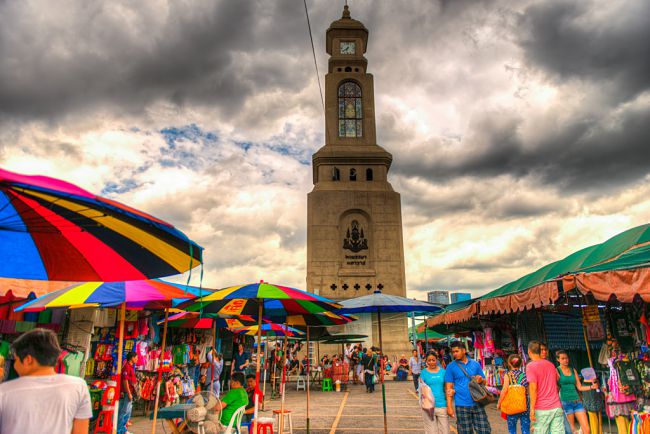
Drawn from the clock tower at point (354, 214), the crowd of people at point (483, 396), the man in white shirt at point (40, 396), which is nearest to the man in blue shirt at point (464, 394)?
the crowd of people at point (483, 396)

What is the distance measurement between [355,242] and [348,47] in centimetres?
2298

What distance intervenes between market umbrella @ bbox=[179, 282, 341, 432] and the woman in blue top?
1797mm

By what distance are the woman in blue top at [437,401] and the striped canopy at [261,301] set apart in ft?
5.89

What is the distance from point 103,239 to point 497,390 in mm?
12061

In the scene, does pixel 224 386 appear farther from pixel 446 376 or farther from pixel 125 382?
pixel 446 376

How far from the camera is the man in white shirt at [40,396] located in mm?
2523

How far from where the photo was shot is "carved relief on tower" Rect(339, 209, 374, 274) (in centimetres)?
3916

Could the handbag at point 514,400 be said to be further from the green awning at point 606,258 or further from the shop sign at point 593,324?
the shop sign at point 593,324

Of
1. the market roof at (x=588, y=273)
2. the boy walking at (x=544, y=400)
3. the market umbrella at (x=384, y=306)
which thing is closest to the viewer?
the boy walking at (x=544, y=400)

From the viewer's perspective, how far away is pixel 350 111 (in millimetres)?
44969

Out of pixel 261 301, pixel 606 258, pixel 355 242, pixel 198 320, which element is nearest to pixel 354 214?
pixel 355 242

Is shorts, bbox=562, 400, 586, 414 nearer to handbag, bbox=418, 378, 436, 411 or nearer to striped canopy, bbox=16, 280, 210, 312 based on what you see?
handbag, bbox=418, 378, 436, 411

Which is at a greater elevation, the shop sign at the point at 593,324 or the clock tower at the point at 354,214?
the clock tower at the point at 354,214

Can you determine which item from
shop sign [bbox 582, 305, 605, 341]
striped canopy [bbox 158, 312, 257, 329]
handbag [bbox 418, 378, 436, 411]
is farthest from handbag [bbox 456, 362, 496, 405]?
striped canopy [bbox 158, 312, 257, 329]
